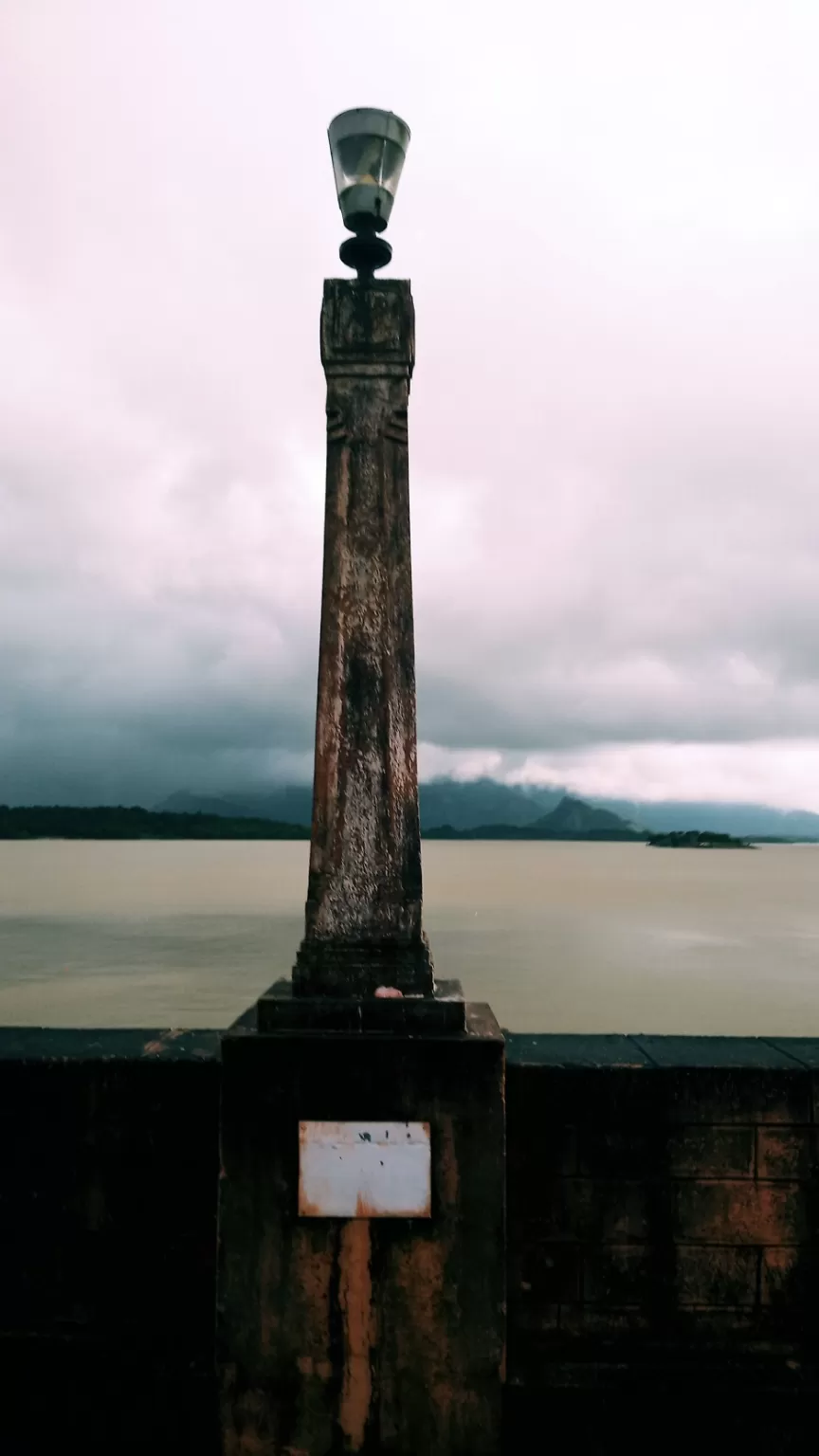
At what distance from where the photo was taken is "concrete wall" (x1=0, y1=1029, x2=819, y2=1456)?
3.38 m

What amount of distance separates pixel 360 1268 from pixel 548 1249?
80cm

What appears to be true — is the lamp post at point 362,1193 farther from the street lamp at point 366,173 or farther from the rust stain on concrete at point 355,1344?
the street lamp at point 366,173

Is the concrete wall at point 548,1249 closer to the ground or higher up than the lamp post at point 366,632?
closer to the ground

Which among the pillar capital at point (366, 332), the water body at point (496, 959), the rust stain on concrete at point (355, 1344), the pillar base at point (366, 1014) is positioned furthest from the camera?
the water body at point (496, 959)

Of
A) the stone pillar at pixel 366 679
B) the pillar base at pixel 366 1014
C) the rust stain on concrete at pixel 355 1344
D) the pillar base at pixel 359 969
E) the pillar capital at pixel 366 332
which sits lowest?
the rust stain on concrete at pixel 355 1344

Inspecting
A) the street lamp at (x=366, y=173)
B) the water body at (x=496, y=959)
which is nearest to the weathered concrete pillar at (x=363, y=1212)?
the street lamp at (x=366, y=173)

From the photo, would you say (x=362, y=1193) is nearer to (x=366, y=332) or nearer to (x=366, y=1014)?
(x=366, y=1014)

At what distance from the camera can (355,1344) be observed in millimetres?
3102

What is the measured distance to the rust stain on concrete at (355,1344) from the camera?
122 inches

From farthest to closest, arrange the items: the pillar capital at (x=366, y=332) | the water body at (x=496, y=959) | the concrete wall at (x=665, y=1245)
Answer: the water body at (x=496, y=959), the pillar capital at (x=366, y=332), the concrete wall at (x=665, y=1245)

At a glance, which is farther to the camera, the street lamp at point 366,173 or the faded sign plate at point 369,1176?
the street lamp at point 366,173

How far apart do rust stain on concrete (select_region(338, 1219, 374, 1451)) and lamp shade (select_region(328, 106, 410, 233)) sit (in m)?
3.88

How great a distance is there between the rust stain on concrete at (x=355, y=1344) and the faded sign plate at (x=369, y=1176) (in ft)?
0.59

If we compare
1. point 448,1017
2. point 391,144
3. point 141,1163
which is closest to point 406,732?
point 448,1017
